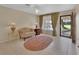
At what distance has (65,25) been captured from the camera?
2.01 metres

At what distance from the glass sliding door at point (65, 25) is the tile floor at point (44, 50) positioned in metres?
0.11

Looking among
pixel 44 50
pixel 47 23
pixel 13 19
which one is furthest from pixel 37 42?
pixel 13 19

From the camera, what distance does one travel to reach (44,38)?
6.57ft

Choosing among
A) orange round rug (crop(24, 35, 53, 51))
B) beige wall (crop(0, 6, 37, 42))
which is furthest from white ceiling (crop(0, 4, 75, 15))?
orange round rug (crop(24, 35, 53, 51))

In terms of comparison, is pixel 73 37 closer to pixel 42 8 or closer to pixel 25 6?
pixel 42 8

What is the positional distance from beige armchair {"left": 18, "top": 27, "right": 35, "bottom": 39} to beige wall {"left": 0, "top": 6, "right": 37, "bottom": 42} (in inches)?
2.8

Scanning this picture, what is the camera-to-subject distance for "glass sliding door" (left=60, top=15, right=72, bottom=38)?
1.96 meters

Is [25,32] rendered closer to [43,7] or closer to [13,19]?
[13,19]

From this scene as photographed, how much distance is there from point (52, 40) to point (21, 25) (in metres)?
0.59

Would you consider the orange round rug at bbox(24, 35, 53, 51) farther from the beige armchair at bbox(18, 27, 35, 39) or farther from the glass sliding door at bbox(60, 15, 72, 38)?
the glass sliding door at bbox(60, 15, 72, 38)

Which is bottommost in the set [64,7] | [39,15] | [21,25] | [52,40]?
[52,40]

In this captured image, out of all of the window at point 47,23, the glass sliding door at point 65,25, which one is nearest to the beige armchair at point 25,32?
the window at point 47,23

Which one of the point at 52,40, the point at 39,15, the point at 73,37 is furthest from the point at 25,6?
the point at 73,37

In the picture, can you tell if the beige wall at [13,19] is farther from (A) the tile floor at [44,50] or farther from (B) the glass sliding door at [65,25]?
(B) the glass sliding door at [65,25]
